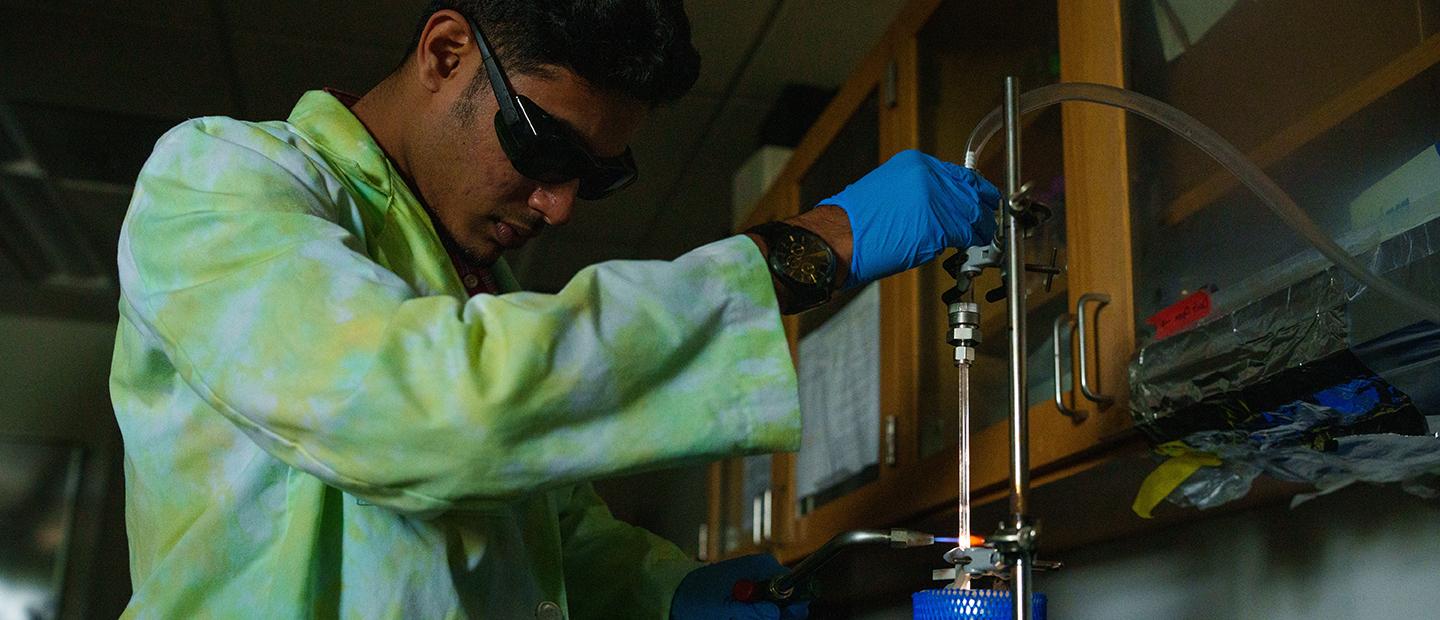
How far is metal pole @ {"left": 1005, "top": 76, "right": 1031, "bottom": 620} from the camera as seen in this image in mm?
775

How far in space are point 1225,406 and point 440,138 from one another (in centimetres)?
71

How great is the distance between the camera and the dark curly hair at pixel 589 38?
1066 mm

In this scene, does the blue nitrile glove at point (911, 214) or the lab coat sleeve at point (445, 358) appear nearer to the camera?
the lab coat sleeve at point (445, 358)

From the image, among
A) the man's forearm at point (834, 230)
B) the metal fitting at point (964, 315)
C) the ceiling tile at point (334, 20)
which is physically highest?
the ceiling tile at point (334, 20)

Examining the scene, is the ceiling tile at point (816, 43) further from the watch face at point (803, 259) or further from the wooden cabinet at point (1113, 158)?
the watch face at point (803, 259)

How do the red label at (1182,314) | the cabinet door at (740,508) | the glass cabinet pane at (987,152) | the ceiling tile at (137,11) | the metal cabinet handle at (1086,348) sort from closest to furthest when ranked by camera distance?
the red label at (1182,314), the metal cabinet handle at (1086,348), the glass cabinet pane at (987,152), the cabinet door at (740,508), the ceiling tile at (137,11)

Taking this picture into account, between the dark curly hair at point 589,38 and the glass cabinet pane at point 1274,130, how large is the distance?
498mm

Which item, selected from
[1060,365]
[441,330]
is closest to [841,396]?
[1060,365]

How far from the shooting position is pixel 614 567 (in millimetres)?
1265

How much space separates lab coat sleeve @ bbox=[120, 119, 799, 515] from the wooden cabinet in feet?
1.01

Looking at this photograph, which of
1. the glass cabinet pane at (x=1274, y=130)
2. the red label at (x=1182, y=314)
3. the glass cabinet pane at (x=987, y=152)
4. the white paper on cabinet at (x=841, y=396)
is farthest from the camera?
the white paper on cabinet at (x=841, y=396)

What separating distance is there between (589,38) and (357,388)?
462 millimetres

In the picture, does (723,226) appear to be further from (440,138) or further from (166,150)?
(166,150)

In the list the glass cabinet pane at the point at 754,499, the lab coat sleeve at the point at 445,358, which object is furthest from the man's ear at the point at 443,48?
the glass cabinet pane at the point at 754,499
